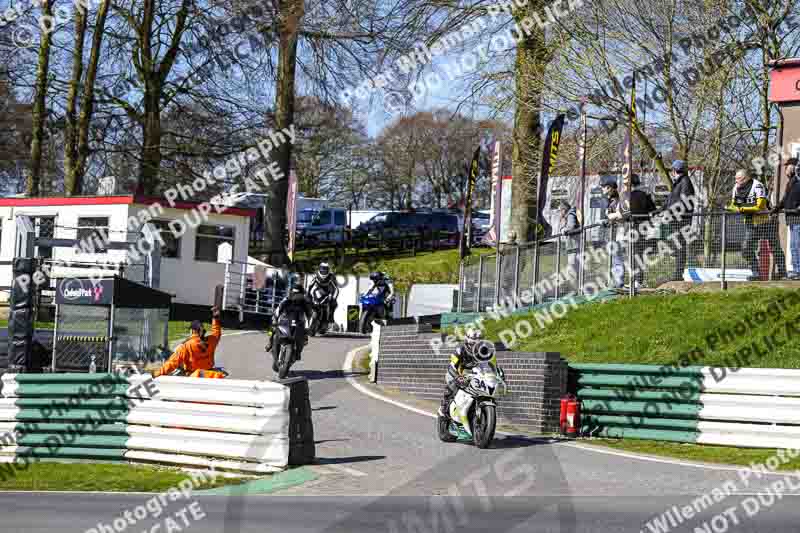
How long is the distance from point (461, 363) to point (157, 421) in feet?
12.5

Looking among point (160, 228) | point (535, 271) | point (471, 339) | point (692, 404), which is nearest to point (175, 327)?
point (160, 228)

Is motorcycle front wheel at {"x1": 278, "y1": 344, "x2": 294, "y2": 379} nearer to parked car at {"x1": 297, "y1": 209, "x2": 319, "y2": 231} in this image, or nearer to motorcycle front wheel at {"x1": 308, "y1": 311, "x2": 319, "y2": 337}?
motorcycle front wheel at {"x1": 308, "y1": 311, "x2": 319, "y2": 337}

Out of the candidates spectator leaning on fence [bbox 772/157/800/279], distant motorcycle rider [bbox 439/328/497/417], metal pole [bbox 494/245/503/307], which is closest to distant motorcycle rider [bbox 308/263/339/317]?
metal pole [bbox 494/245/503/307]

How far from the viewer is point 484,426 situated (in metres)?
14.2

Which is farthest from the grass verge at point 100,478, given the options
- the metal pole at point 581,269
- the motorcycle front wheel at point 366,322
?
the motorcycle front wheel at point 366,322

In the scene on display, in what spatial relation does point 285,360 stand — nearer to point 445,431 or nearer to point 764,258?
point 445,431

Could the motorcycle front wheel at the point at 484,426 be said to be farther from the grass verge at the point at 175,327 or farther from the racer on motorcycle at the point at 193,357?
the grass verge at the point at 175,327

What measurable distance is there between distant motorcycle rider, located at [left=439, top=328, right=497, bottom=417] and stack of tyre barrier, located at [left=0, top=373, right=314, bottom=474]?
211 centimetres

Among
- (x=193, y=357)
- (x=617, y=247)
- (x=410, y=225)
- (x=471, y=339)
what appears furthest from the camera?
(x=410, y=225)

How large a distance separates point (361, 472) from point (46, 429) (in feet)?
15.0

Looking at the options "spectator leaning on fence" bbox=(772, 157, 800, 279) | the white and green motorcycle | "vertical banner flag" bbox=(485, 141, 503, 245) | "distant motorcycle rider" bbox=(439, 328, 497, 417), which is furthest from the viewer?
"vertical banner flag" bbox=(485, 141, 503, 245)

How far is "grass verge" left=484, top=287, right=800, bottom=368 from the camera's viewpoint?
16.8 m

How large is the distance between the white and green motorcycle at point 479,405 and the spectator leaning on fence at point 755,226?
597 centimetres

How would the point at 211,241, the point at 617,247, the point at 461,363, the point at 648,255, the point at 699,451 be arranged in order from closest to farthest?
the point at 699,451
the point at 461,363
the point at 648,255
the point at 617,247
the point at 211,241
